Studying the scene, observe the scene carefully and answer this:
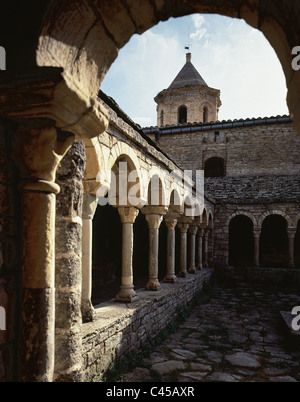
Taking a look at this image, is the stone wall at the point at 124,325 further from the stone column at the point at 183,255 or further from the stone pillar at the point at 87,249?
the stone column at the point at 183,255

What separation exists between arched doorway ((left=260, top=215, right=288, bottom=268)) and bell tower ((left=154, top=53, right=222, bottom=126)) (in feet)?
28.1

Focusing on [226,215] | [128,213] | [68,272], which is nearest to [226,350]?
[128,213]

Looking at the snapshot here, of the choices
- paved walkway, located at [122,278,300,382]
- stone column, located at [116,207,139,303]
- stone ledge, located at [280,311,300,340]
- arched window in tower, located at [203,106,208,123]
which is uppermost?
arched window in tower, located at [203,106,208,123]

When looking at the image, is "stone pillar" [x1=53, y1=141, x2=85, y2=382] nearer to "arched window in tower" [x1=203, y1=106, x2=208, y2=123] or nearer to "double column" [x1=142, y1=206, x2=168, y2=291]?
"double column" [x1=142, y1=206, x2=168, y2=291]

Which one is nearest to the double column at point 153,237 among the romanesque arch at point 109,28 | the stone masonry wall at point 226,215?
the romanesque arch at point 109,28

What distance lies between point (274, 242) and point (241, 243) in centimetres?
152

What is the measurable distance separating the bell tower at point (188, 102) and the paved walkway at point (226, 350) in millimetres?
14637

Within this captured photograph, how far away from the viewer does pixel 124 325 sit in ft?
13.5

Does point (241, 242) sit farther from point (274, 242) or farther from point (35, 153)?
point (35, 153)

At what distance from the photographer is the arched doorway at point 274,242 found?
14766 mm

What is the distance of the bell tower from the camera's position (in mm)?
20266

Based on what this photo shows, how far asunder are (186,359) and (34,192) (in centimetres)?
377

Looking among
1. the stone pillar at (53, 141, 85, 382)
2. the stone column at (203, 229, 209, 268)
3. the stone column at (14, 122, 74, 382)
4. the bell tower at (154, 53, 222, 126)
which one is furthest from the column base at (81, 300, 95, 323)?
the bell tower at (154, 53, 222, 126)
